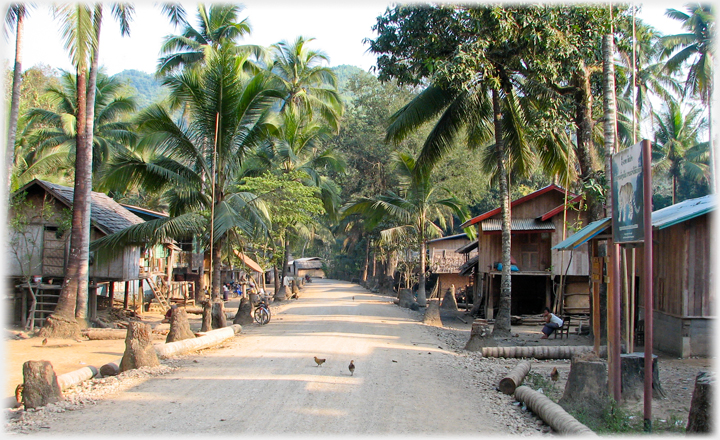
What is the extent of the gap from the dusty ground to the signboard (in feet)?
8.40

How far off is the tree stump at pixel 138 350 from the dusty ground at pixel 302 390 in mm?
296

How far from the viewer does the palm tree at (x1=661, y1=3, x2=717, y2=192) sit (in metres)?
24.6

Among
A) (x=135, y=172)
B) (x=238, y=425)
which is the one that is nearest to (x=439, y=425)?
(x=238, y=425)

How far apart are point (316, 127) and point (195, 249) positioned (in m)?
9.55

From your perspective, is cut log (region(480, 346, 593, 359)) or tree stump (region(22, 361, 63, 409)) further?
cut log (region(480, 346, 593, 359))

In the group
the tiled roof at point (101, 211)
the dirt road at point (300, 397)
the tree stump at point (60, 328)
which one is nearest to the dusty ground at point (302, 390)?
the dirt road at point (300, 397)

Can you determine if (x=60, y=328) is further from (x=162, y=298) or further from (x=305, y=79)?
(x=305, y=79)

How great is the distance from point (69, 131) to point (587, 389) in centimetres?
2765

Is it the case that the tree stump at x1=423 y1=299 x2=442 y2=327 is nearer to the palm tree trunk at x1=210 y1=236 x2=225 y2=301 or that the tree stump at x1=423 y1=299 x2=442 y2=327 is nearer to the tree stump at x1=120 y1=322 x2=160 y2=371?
the palm tree trunk at x1=210 y1=236 x2=225 y2=301

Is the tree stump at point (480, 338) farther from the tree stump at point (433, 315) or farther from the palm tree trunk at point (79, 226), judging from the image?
the palm tree trunk at point (79, 226)

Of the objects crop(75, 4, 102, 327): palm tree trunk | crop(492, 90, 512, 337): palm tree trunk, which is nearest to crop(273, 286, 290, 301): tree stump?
crop(75, 4, 102, 327): palm tree trunk

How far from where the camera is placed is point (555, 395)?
8.31 meters

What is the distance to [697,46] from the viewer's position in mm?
25719

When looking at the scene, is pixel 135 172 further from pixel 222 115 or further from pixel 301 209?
pixel 301 209
